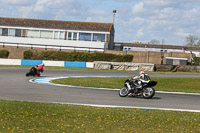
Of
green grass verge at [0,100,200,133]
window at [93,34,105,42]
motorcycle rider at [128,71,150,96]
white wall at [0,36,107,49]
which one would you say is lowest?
green grass verge at [0,100,200,133]

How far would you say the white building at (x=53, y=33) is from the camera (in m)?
65.7

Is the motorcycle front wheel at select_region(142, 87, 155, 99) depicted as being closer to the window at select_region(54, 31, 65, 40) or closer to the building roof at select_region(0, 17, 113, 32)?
the building roof at select_region(0, 17, 113, 32)

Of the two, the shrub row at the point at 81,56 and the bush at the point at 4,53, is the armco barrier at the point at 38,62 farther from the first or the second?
the bush at the point at 4,53

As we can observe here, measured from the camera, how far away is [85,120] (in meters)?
10.3

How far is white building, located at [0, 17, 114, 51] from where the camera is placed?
65.7m

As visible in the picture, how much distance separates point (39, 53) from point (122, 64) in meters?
16.6

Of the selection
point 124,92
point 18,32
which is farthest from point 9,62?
point 124,92

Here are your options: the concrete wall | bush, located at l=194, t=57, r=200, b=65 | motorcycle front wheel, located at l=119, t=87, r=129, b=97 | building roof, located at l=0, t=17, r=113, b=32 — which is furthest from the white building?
motorcycle front wheel, located at l=119, t=87, r=129, b=97

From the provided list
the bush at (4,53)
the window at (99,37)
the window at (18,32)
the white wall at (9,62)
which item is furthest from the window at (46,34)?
the white wall at (9,62)

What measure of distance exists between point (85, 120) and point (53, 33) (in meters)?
57.8

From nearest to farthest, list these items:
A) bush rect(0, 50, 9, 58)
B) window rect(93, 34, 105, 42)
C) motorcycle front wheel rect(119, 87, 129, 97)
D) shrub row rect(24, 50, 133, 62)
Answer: motorcycle front wheel rect(119, 87, 129, 97) < shrub row rect(24, 50, 133, 62) < bush rect(0, 50, 9, 58) < window rect(93, 34, 105, 42)

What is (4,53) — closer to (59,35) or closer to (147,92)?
(59,35)

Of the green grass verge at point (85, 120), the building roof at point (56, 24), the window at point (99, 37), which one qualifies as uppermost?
the building roof at point (56, 24)

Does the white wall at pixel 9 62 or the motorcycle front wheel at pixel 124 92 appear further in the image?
the white wall at pixel 9 62
